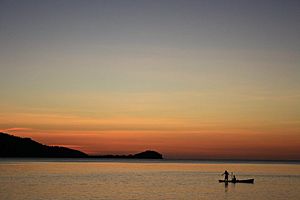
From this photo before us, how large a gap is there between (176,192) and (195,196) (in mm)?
4198

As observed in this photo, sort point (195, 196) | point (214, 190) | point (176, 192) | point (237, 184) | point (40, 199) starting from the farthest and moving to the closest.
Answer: point (237, 184) → point (214, 190) → point (176, 192) → point (195, 196) → point (40, 199)

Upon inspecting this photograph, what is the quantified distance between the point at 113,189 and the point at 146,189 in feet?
13.9

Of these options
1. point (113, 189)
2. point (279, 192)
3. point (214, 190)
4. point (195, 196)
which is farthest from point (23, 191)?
point (279, 192)

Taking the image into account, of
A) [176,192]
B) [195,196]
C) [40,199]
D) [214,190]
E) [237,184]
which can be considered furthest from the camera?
[237,184]

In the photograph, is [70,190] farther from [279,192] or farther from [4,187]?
[279,192]

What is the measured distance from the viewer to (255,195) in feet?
178

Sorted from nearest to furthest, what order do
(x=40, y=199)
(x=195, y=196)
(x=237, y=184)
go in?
(x=40, y=199), (x=195, y=196), (x=237, y=184)

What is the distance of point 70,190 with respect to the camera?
5562 centimetres

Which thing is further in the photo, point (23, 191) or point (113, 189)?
point (113, 189)

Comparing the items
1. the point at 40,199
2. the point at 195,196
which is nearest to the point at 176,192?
the point at 195,196

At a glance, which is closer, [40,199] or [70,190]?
[40,199]

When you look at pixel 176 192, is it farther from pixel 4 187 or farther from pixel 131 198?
pixel 4 187

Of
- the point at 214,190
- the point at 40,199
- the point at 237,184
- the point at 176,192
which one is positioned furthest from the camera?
the point at 237,184


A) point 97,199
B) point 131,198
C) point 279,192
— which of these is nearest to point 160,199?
point 131,198
